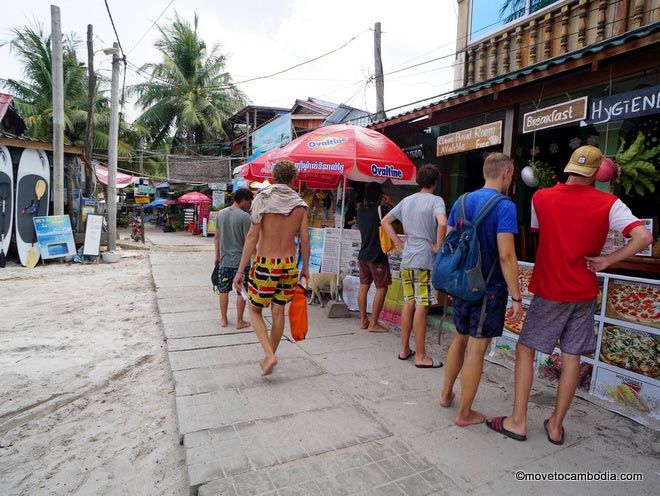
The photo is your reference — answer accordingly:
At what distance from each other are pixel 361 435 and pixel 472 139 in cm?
356

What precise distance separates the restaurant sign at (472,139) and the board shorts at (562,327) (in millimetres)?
2499

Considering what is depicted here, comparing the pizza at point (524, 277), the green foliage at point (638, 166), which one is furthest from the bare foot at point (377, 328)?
the green foliage at point (638, 166)

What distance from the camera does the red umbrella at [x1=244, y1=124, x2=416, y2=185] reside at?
491cm

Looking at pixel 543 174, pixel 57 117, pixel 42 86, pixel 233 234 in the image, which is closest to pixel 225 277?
pixel 233 234

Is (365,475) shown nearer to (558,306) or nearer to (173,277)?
(558,306)

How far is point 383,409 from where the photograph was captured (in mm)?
2939

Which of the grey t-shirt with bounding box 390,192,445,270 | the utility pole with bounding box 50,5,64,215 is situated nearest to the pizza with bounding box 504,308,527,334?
the grey t-shirt with bounding box 390,192,445,270

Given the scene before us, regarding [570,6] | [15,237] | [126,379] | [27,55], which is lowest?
[126,379]

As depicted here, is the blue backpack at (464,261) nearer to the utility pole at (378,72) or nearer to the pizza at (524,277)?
the pizza at (524,277)

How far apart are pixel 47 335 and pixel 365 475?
4.34 meters

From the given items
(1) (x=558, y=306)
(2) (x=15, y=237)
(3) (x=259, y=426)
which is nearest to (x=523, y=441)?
(1) (x=558, y=306)

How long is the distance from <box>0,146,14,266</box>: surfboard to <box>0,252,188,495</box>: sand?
4.57m

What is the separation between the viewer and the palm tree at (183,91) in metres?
24.7

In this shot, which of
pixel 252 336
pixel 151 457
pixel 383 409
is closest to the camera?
pixel 151 457
